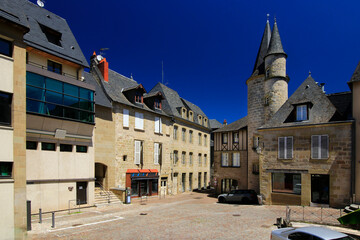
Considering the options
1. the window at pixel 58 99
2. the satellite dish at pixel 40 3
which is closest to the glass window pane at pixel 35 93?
the window at pixel 58 99

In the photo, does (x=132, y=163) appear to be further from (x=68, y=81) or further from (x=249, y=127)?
(x=249, y=127)

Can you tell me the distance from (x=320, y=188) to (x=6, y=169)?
18610 mm

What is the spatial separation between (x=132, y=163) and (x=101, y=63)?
32.0ft

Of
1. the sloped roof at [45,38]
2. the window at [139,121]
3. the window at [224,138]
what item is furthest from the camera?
the window at [224,138]

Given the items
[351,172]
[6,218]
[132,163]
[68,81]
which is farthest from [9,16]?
[351,172]

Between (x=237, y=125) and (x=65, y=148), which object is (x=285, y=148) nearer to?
(x=237, y=125)

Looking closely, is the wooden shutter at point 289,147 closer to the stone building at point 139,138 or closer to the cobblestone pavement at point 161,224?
the cobblestone pavement at point 161,224

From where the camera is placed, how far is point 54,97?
16609 mm

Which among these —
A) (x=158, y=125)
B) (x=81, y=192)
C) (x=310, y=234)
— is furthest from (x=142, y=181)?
(x=310, y=234)

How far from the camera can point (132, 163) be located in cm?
2455

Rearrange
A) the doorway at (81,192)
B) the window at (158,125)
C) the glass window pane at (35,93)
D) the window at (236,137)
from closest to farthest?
1. the glass window pane at (35,93)
2. the doorway at (81,192)
3. the window at (158,125)
4. the window at (236,137)

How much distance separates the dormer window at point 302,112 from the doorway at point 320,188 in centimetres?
415

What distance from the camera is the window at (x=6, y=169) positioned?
11.2 m

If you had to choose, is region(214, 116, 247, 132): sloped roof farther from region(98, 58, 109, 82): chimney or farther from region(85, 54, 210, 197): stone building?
region(98, 58, 109, 82): chimney
